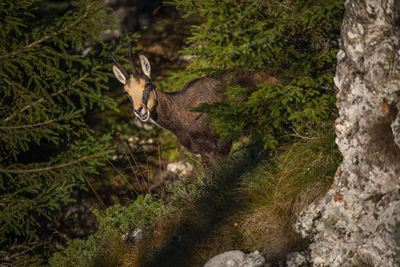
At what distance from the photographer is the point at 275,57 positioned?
5250 millimetres

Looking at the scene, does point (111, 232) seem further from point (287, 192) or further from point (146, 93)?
point (287, 192)

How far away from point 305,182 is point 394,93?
1.37 m

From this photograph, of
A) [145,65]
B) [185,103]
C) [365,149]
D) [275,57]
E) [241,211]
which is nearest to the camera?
[365,149]

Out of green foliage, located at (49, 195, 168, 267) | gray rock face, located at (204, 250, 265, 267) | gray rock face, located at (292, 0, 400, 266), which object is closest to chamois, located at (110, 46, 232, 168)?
green foliage, located at (49, 195, 168, 267)

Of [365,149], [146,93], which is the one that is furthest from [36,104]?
[365,149]

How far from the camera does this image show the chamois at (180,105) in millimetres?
7281

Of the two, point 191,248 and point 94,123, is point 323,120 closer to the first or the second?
point 191,248

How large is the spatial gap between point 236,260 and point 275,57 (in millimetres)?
2669

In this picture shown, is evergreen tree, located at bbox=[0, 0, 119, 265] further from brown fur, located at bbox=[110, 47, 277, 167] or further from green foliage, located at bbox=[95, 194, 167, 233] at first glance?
green foliage, located at bbox=[95, 194, 167, 233]

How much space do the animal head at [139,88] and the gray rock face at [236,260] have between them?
364 cm

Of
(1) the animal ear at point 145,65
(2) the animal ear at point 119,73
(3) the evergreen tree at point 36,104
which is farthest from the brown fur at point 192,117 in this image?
(3) the evergreen tree at point 36,104

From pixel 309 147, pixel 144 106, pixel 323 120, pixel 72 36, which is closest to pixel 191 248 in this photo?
pixel 309 147

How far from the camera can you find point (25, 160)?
9.24 m

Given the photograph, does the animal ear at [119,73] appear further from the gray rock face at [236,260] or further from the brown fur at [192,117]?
the gray rock face at [236,260]
